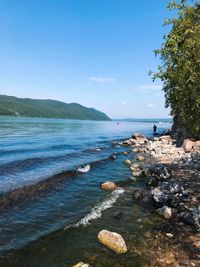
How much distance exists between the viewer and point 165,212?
14.9 meters

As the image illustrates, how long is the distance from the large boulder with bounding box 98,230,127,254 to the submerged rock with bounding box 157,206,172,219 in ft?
13.1

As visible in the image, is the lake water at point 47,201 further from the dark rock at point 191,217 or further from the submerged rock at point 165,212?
the dark rock at point 191,217

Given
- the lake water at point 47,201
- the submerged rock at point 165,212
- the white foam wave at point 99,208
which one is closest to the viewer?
the lake water at point 47,201

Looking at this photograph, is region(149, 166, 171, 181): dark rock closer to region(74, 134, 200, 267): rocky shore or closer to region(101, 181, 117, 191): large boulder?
region(74, 134, 200, 267): rocky shore

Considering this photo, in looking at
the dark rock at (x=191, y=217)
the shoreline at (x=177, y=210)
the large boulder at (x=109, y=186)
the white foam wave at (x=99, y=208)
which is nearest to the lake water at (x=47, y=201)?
the white foam wave at (x=99, y=208)

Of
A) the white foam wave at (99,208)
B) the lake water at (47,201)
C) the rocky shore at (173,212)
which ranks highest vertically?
the rocky shore at (173,212)

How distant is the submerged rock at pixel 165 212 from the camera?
580 inches

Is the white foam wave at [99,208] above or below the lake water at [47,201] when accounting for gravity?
above

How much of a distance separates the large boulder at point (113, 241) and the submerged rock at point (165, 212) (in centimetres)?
398

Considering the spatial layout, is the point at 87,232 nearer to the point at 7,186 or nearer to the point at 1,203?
the point at 1,203

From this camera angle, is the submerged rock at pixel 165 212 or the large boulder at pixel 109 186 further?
the large boulder at pixel 109 186

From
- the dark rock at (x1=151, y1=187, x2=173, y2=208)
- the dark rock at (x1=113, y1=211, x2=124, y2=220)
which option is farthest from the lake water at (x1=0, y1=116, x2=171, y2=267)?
the dark rock at (x1=151, y1=187, x2=173, y2=208)

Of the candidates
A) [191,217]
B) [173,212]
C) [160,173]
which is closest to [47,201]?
[173,212]

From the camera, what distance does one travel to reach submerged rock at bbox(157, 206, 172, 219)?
14742 millimetres
